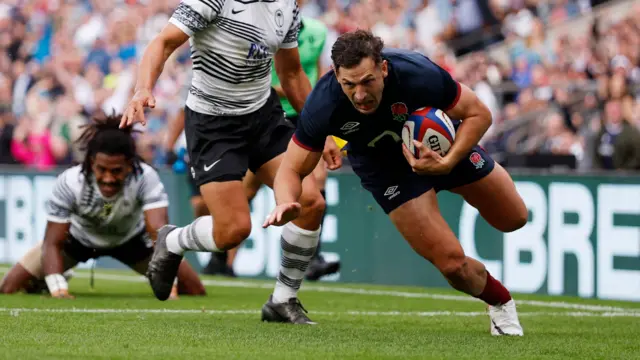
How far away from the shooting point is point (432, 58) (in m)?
18.4

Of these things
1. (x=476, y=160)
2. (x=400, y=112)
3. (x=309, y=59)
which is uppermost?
(x=309, y=59)

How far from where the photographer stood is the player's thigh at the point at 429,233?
290 inches

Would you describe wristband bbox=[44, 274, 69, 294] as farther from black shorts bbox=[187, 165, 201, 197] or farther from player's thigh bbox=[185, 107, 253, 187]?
black shorts bbox=[187, 165, 201, 197]

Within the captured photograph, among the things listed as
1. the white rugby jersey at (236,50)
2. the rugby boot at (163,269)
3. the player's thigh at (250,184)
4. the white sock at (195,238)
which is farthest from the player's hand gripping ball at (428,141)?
the player's thigh at (250,184)

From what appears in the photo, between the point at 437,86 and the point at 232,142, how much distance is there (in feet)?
5.53

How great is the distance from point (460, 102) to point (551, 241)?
505 centimetres

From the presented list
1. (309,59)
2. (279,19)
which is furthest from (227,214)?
(309,59)

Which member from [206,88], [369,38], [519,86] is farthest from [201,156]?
[519,86]

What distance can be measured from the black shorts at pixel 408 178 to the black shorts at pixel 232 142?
898mm

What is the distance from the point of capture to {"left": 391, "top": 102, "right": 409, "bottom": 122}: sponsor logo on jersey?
7121mm

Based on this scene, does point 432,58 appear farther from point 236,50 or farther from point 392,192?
point 392,192

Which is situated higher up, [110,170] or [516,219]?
[110,170]

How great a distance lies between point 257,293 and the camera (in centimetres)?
1141

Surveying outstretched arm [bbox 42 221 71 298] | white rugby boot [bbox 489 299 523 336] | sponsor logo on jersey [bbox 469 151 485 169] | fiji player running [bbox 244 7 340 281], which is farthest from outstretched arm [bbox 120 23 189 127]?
fiji player running [bbox 244 7 340 281]
